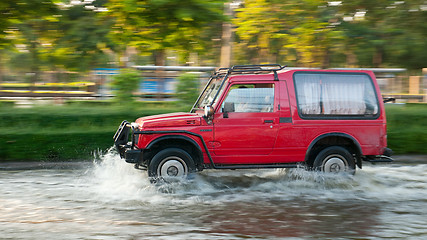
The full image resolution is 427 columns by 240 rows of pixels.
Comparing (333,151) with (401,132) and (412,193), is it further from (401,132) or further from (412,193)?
(401,132)

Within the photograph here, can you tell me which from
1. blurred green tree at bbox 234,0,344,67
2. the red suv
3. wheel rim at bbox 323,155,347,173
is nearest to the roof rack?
the red suv

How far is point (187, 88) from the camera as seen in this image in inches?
608

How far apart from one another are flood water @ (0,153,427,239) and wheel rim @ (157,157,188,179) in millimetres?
175

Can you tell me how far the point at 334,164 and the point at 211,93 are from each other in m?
2.53

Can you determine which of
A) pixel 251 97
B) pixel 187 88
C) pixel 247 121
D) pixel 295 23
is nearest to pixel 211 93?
pixel 251 97

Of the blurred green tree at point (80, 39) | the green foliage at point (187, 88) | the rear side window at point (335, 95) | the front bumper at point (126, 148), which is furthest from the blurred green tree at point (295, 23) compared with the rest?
the front bumper at point (126, 148)

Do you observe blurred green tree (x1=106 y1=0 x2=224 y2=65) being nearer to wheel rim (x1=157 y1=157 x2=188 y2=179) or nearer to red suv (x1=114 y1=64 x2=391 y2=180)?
red suv (x1=114 y1=64 x2=391 y2=180)

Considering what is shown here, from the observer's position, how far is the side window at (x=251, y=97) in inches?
351

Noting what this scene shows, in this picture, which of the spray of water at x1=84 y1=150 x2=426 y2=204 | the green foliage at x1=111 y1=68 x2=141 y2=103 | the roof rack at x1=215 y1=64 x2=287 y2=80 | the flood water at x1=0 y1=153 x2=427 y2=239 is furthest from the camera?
the green foliage at x1=111 y1=68 x2=141 y2=103

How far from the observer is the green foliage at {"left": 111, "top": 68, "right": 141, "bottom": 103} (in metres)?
14.8

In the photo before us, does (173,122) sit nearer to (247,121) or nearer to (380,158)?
(247,121)

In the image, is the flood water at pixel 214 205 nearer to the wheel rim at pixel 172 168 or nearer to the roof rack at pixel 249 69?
the wheel rim at pixel 172 168

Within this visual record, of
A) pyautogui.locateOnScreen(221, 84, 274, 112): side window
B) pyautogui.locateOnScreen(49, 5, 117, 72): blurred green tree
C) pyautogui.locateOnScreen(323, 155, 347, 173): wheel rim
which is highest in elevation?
pyautogui.locateOnScreen(49, 5, 117, 72): blurred green tree

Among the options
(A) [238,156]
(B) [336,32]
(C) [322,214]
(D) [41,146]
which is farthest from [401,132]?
(D) [41,146]
